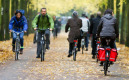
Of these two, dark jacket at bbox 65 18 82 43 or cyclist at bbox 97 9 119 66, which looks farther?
dark jacket at bbox 65 18 82 43

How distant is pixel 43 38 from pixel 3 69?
10.8ft

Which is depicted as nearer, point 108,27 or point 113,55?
point 113,55

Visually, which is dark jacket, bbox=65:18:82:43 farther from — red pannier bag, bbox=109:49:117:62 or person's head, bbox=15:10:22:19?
red pannier bag, bbox=109:49:117:62

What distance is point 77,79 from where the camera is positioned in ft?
32.5

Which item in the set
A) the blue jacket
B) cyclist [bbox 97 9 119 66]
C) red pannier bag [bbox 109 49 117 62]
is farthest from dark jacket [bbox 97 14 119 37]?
the blue jacket

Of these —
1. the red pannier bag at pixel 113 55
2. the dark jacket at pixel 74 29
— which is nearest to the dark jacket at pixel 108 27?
the red pannier bag at pixel 113 55

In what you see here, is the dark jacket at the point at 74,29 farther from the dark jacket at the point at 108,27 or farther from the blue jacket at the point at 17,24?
the dark jacket at the point at 108,27

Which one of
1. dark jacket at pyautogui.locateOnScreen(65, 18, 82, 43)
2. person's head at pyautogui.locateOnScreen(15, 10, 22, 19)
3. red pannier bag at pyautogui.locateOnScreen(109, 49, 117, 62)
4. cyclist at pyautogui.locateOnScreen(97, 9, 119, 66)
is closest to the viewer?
red pannier bag at pyautogui.locateOnScreen(109, 49, 117, 62)

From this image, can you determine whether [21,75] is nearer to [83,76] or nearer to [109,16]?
[83,76]

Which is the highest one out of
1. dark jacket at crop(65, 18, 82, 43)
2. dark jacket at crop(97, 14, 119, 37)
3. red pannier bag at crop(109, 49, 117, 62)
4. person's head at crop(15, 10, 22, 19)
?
person's head at crop(15, 10, 22, 19)

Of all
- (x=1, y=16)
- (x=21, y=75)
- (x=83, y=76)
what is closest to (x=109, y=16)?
(x=83, y=76)

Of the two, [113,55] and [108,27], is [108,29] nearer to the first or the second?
[108,27]

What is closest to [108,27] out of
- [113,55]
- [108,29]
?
[108,29]

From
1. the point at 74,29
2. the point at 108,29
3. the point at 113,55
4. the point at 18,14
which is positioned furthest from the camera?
the point at 74,29
